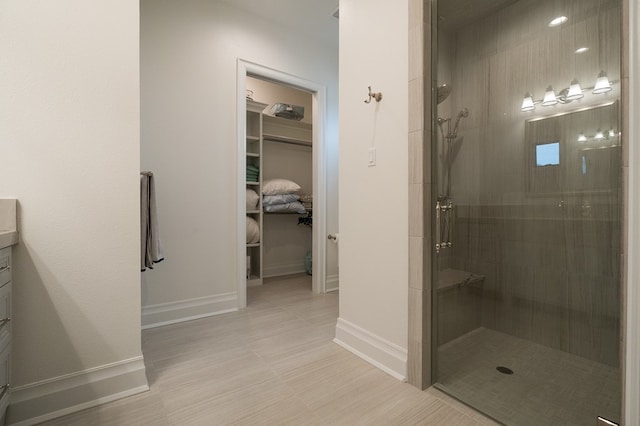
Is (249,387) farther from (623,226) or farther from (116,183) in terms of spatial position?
(623,226)

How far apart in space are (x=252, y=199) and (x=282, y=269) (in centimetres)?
119

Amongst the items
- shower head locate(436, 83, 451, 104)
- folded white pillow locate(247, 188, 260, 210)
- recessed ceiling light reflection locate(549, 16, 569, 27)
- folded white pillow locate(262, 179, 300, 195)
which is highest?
recessed ceiling light reflection locate(549, 16, 569, 27)

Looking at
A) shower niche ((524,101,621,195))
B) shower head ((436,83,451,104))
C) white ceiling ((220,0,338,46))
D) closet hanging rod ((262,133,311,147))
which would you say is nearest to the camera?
shower niche ((524,101,621,195))

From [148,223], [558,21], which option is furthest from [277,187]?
[558,21]

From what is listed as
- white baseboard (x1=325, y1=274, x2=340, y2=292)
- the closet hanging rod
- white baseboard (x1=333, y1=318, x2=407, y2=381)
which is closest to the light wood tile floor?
white baseboard (x1=333, y1=318, x2=407, y2=381)

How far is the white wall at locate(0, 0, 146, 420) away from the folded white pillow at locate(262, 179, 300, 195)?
211cm

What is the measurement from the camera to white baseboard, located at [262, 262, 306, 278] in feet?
12.8

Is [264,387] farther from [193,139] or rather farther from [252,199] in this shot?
[252,199]

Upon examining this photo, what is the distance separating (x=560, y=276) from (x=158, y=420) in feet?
6.19

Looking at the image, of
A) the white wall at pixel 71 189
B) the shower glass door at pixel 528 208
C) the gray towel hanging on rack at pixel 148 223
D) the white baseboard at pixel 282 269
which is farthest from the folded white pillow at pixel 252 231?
the shower glass door at pixel 528 208

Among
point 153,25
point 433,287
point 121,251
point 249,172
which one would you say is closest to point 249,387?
point 121,251

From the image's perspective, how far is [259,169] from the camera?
340cm

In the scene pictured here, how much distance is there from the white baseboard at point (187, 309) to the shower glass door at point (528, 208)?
5.95 feet

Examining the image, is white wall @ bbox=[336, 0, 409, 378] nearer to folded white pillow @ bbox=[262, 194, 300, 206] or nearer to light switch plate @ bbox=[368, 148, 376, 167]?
light switch plate @ bbox=[368, 148, 376, 167]
